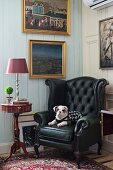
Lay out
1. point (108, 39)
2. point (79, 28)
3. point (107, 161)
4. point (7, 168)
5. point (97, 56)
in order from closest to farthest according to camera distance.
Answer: point (7, 168) → point (107, 161) → point (108, 39) → point (97, 56) → point (79, 28)

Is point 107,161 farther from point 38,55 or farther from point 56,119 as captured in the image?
point 38,55

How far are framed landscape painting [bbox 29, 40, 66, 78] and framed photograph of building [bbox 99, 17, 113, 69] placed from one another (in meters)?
0.65

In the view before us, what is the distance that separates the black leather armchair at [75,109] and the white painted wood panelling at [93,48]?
9.1 inches

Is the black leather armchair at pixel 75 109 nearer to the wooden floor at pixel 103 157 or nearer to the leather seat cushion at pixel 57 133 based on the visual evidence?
the leather seat cushion at pixel 57 133

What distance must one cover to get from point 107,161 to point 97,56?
5.29ft

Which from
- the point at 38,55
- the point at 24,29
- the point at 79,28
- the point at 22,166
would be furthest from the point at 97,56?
the point at 22,166

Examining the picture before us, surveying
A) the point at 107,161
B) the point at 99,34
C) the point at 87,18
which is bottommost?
the point at 107,161

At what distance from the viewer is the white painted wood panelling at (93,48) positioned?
3912 mm

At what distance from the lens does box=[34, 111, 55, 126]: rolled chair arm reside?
3.65 meters

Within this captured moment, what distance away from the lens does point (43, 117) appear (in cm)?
367

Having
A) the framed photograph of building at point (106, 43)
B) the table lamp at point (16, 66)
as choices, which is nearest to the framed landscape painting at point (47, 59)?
the table lamp at point (16, 66)

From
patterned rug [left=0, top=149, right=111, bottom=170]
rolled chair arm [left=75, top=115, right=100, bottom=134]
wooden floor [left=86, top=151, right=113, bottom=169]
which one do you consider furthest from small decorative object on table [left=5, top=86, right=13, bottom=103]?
wooden floor [left=86, top=151, right=113, bottom=169]

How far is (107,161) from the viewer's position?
3.48 meters

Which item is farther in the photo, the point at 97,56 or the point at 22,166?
the point at 97,56
